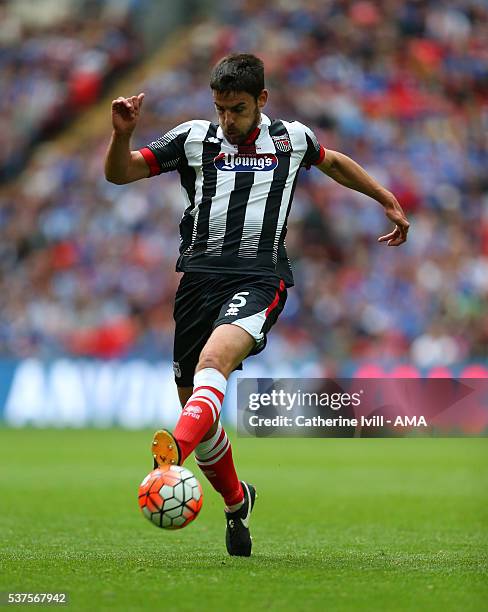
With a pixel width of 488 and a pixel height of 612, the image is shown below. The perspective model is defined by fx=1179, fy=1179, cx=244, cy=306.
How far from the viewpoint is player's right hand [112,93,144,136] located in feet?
17.2

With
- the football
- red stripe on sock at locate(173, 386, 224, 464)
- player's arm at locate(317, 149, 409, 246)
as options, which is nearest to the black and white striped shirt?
player's arm at locate(317, 149, 409, 246)

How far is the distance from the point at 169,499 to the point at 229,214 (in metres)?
1.67

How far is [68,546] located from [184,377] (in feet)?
3.42

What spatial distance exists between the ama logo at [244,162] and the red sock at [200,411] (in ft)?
3.83

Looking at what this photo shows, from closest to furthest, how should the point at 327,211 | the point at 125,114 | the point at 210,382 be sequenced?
the point at 210,382, the point at 125,114, the point at 327,211

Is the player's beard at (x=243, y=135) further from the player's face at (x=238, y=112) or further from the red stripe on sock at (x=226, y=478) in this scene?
the red stripe on sock at (x=226, y=478)

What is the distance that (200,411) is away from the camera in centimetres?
496

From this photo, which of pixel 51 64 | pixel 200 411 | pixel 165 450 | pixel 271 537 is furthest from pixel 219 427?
pixel 51 64

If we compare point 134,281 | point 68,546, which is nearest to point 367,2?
point 134,281

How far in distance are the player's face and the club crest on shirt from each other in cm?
19

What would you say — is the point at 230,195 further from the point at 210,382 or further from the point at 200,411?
the point at 200,411

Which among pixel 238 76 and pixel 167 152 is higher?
pixel 238 76

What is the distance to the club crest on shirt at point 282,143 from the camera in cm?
588

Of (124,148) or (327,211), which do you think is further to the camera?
(327,211)
